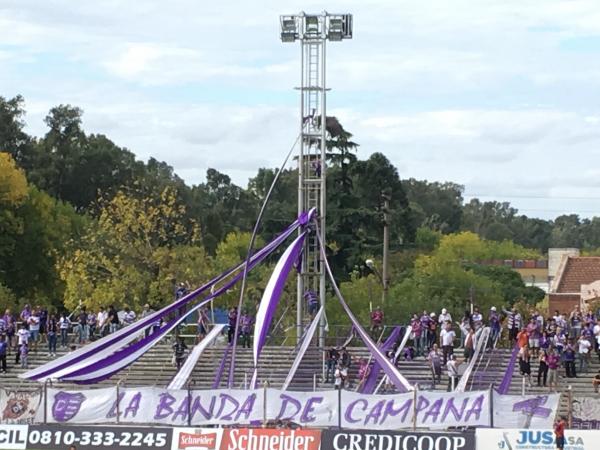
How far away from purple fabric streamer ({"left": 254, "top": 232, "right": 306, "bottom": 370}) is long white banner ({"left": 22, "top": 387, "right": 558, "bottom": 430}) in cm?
Answer: 457

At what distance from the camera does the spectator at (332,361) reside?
4012 centimetres

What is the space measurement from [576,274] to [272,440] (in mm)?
59599

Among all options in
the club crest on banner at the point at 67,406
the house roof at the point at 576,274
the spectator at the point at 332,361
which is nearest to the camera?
the club crest on banner at the point at 67,406

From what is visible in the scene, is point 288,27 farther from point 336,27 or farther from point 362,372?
point 362,372

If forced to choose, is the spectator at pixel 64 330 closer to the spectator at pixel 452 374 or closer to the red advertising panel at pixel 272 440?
the spectator at pixel 452 374

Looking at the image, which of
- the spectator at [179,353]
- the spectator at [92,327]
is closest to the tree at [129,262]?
the spectator at [92,327]

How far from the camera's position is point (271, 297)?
128ft

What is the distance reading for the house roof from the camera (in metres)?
85.7

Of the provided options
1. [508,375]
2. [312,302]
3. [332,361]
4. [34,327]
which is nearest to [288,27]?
[312,302]

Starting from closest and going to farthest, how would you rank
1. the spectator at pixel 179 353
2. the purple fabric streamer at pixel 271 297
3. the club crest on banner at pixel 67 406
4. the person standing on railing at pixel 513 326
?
the club crest on banner at pixel 67 406 < the purple fabric streamer at pixel 271 297 < the person standing on railing at pixel 513 326 < the spectator at pixel 179 353

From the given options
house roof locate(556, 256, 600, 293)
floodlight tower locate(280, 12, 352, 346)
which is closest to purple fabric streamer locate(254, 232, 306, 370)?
floodlight tower locate(280, 12, 352, 346)

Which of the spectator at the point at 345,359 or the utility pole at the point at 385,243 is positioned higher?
the utility pole at the point at 385,243

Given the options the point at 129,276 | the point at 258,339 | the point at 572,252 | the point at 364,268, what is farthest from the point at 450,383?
the point at 572,252

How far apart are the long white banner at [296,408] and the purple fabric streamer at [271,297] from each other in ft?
15.0
